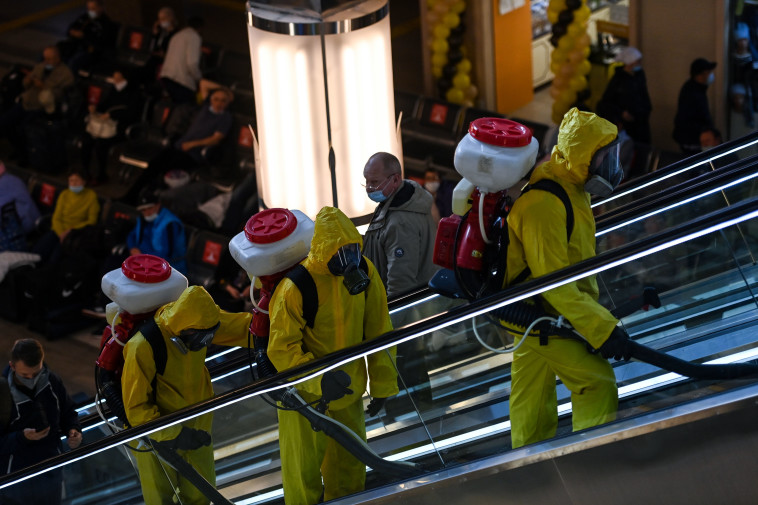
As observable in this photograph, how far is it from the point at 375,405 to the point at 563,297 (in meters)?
1.00

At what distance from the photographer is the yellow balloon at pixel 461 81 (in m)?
13.2

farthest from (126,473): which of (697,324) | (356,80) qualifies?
(697,324)

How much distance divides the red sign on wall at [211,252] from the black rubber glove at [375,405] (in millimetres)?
5770

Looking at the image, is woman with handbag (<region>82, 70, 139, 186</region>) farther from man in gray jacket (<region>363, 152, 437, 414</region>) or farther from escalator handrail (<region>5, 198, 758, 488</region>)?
escalator handrail (<region>5, 198, 758, 488</region>)

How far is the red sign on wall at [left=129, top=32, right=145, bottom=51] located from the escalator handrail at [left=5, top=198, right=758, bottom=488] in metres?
9.88

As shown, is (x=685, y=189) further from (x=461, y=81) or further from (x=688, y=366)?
(x=461, y=81)

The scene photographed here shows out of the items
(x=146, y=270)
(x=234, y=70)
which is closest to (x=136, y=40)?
(x=234, y=70)

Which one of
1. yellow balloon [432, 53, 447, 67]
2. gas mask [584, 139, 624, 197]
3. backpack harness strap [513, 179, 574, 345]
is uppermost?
gas mask [584, 139, 624, 197]

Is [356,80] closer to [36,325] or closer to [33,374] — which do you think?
[33,374]

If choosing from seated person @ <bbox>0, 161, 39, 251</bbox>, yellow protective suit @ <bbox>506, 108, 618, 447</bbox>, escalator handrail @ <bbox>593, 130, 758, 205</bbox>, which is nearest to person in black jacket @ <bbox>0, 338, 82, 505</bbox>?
yellow protective suit @ <bbox>506, 108, 618, 447</bbox>

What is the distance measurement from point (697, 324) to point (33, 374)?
3608 millimetres

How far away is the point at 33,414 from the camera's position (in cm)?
649

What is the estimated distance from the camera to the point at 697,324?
4.78m

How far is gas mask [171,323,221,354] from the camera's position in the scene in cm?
520
